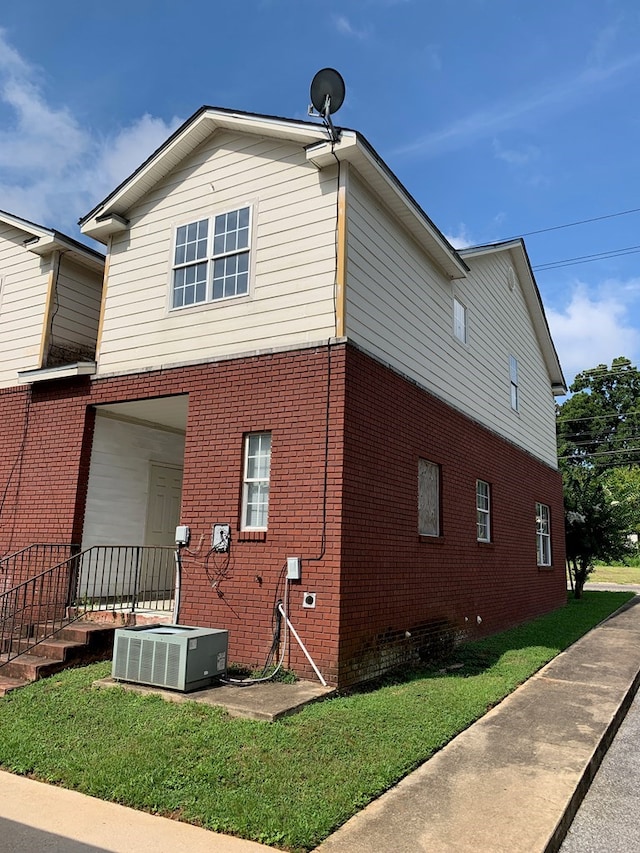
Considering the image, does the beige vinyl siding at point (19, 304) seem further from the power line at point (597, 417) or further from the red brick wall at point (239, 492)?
the power line at point (597, 417)

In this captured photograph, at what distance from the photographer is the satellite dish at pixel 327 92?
27.3 feet

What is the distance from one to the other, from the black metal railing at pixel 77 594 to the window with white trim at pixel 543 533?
1003 cm

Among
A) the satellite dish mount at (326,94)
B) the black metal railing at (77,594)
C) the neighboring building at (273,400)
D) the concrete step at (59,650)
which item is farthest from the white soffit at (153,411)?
the satellite dish mount at (326,94)

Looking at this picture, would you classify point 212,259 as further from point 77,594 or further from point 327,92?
point 77,594

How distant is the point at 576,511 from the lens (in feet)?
68.0

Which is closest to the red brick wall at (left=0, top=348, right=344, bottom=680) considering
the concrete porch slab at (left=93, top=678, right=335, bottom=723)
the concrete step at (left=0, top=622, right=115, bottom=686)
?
the concrete porch slab at (left=93, top=678, right=335, bottom=723)

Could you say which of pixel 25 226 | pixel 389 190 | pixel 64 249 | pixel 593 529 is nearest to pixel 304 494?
pixel 389 190

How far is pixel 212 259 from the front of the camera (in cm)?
938

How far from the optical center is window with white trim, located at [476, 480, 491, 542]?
12.4 m

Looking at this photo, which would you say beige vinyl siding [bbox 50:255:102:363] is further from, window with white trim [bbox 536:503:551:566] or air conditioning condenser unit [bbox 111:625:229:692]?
window with white trim [bbox 536:503:551:566]

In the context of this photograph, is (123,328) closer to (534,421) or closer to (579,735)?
(579,735)

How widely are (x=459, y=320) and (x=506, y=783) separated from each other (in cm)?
897

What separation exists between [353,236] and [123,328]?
4009mm

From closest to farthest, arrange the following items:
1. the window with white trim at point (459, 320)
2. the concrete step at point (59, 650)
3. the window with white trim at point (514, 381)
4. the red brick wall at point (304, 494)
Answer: the concrete step at point (59, 650) < the red brick wall at point (304, 494) < the window with white trim at point (459, 320) < the window with white trim at point (514, 381)
